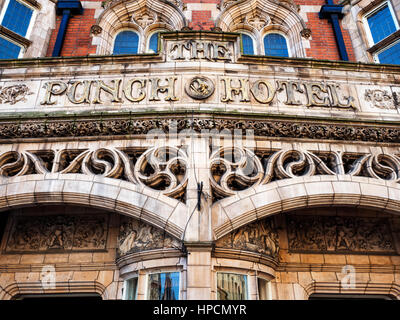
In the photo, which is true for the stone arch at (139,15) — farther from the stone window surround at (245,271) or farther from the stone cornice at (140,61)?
the stone window surround at (245,271)

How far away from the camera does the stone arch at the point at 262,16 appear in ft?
32.7

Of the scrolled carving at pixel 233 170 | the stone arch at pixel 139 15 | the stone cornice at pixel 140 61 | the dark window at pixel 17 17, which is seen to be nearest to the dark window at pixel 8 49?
the dark window at pixel 17 17

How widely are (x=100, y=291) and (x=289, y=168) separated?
11.8 ft

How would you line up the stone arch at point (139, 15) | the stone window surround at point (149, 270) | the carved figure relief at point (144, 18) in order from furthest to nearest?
the carved figure relief at point (144, 18) → the stone arch at point (139, 15) → the stone window surround at point (149, 270)

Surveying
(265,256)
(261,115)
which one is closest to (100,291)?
(265,256)

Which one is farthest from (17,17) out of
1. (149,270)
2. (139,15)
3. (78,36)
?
(149,270)

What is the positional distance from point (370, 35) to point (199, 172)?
790cm

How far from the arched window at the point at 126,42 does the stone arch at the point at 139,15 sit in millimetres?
176

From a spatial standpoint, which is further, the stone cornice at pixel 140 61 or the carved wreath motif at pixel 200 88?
A: the stone cornice at pixel 140 61

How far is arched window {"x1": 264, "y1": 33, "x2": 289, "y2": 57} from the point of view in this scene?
974 centimetres

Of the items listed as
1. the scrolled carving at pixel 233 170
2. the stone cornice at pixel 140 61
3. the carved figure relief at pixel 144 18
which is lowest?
the scrolled carving at pixel 233 170

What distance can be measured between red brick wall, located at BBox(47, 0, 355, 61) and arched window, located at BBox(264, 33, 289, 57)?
0.74 meters

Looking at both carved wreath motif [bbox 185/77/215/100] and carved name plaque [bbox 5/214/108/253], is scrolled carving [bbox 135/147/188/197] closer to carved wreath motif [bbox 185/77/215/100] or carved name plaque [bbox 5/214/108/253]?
carved wreath motif [bbox 185/77/215/100]

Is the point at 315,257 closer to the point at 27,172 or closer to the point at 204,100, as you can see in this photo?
the point at 204,100
